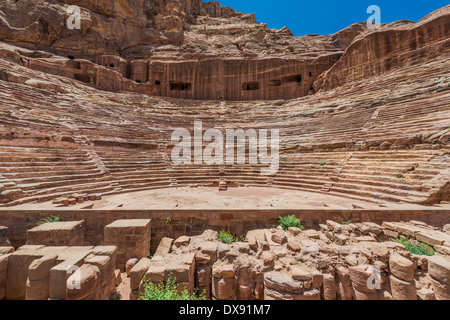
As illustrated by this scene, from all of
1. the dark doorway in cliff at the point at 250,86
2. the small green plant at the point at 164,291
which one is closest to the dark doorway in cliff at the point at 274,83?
the dark doorway in cliff at the point at 250,86

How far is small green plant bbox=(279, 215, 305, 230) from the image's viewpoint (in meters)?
5.48

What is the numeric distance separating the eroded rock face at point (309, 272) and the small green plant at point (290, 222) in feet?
4.31

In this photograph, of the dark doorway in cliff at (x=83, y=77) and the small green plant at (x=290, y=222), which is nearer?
the small green plant at (x=290, y=222)

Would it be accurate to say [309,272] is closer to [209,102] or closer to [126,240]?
[126,240]

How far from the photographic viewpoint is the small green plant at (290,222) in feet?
18.0

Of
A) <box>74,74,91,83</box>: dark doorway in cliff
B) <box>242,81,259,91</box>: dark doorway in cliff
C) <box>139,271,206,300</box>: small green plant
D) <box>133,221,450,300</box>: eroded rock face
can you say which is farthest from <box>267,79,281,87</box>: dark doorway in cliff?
<box>139,271,206,300</box>: small green plant

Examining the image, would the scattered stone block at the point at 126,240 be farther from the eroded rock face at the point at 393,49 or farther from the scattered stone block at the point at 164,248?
the eroded rock face at the point at 393,49

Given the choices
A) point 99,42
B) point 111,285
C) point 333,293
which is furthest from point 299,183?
point 99,42

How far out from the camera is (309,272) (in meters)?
3.26

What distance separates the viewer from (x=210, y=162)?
13805 millimetres

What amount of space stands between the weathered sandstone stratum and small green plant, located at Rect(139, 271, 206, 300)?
666cm

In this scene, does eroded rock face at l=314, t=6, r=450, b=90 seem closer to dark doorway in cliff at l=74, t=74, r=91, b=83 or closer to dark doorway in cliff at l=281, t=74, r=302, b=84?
dark doorway in cliff at l=281, t=74, r=302, b=84

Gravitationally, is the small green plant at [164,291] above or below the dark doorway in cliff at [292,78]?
below

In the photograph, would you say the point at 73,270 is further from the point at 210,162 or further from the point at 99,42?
the point at 99,42
